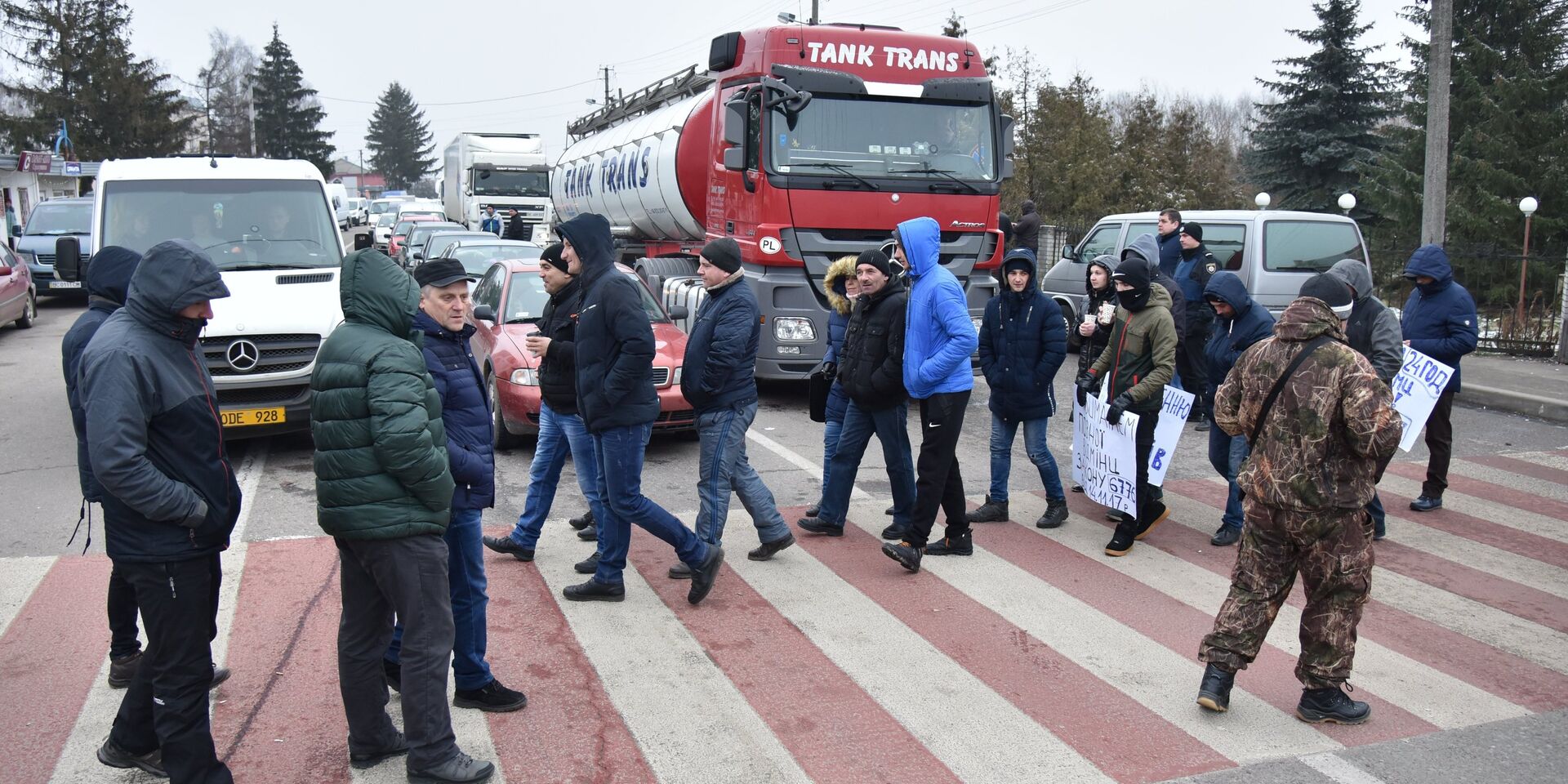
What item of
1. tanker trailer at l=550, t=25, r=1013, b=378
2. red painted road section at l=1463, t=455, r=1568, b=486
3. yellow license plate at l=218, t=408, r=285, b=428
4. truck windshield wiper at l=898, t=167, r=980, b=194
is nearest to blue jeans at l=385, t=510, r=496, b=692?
yellow license plate at l=218, t=408, r=285, b=428

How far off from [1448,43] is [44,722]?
1619 centimetres

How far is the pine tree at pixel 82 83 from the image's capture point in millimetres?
44531

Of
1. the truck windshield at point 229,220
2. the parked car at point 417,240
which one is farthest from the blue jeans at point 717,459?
the parked car at point 417,240

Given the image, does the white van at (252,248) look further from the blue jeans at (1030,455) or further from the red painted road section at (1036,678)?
the blue jeans at (1030,455)

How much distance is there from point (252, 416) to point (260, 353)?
1.59 ft

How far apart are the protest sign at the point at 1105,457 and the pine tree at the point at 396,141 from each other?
408 ft

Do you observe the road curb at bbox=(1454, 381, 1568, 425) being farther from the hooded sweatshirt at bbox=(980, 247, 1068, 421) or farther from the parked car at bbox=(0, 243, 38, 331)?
the parked car at bbox=(0, 243, 38, 331)

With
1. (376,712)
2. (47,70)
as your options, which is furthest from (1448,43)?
(47,70)

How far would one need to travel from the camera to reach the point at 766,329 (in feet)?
36.6

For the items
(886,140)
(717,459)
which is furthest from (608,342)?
(886,140)

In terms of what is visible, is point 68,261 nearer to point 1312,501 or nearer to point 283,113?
point 1312,501

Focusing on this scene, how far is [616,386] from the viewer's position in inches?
209

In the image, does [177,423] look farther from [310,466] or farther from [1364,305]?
[1364,305]

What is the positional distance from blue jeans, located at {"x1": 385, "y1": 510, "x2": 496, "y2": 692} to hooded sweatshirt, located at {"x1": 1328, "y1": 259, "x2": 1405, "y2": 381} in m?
5.18
